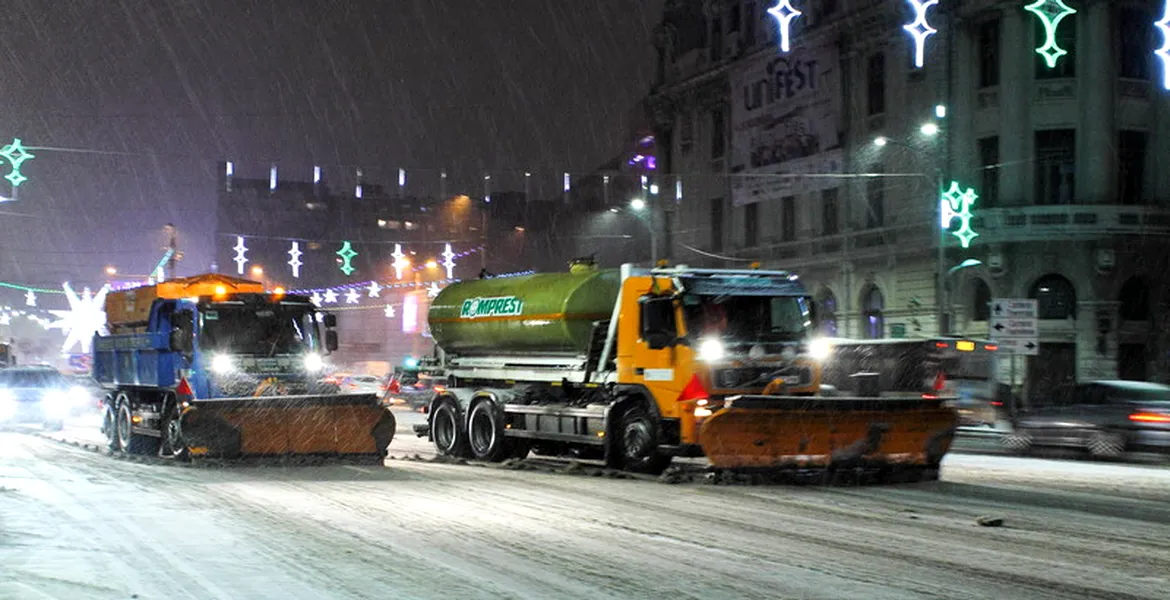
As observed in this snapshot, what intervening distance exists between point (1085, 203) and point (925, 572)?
115 ft

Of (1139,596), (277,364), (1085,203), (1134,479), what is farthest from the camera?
(1085,203)

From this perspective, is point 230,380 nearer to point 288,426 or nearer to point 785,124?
point 288,426

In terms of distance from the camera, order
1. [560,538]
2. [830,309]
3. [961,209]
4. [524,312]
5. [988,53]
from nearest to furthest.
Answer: [560,538] < [524,312] < [961,209] < [988,53] < [830,309]

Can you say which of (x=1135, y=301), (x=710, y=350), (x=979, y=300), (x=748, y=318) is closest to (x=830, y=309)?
(x=979, y=300)

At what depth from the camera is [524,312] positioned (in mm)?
20578

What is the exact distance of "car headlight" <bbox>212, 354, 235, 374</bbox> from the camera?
2091cm

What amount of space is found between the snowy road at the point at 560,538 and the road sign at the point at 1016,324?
40.7 ft

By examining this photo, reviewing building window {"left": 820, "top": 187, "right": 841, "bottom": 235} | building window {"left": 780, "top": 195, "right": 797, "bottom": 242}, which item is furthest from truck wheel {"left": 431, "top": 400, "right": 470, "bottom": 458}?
building window {"left": 780, "top": 195, "right": 797, "bottom": 242}

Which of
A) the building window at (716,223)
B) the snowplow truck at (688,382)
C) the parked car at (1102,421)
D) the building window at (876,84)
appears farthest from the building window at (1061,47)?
the snowplow truck at (688,382)

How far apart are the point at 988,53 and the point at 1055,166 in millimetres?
4704

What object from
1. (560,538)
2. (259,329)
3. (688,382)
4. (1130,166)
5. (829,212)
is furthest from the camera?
(829,212)

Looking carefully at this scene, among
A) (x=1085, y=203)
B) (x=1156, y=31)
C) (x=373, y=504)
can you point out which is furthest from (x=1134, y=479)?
(x=1156, y=31)

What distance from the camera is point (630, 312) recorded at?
733 inches

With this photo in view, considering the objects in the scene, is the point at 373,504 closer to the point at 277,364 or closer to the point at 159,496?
the point at 159,496
